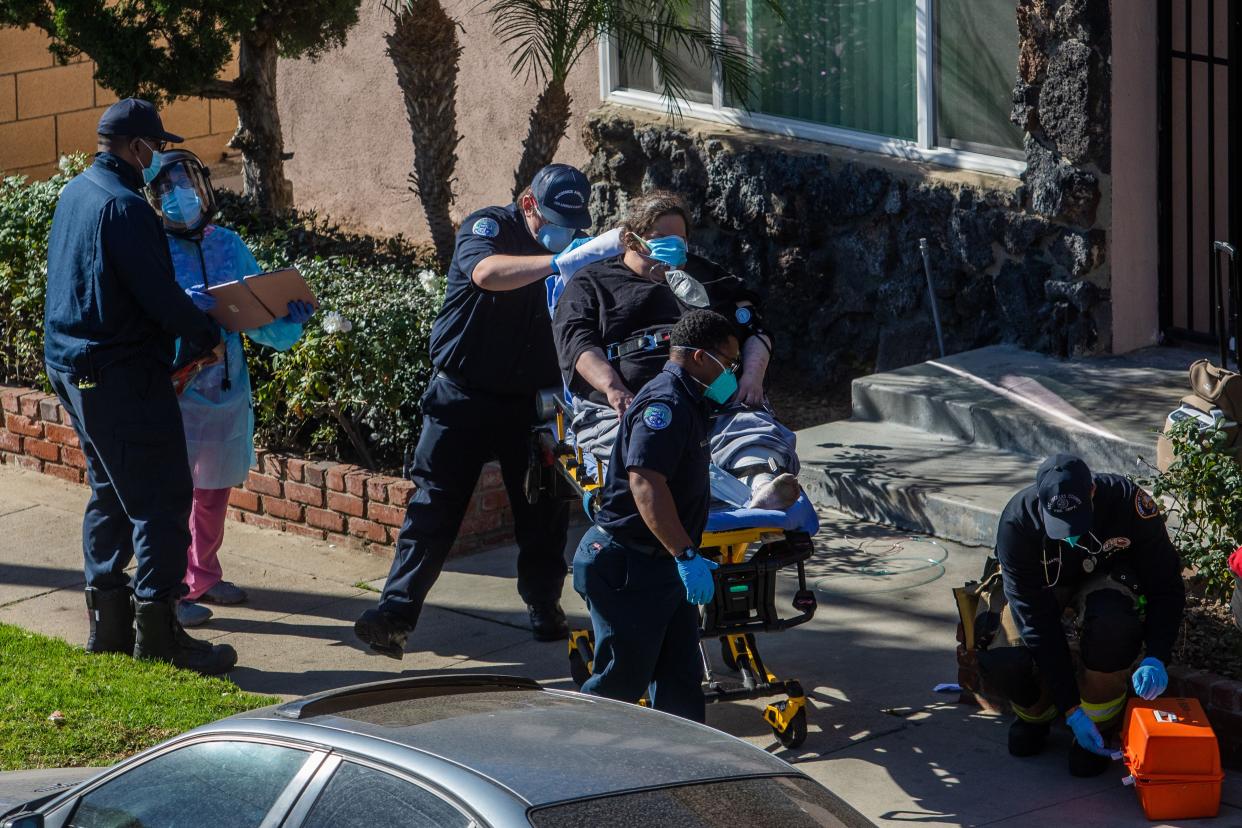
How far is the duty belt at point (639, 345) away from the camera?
6.30 metres

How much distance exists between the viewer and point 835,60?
10.3 m

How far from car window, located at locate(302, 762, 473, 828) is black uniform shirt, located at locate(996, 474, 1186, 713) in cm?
283

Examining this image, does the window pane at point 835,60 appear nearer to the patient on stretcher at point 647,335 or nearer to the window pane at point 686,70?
the window pane at point 686,70

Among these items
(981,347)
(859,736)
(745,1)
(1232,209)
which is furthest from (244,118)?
(859,736)

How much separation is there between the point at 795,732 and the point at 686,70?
6317 millimetres

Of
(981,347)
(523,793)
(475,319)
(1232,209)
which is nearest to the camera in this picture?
(523,793)

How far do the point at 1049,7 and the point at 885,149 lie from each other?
1443 millimetres

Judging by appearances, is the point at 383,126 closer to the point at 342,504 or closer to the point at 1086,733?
the point at 342,504

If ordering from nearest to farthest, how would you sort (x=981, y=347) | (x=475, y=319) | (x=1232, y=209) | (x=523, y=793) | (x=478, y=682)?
(x=523, y=793)
(x=478, y=682)
(x=475, y=319)
(x=1232, y=209)
(x=981, y=347)

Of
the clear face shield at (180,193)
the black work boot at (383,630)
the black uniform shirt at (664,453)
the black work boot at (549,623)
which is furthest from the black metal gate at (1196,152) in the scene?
the clear face shield at (180,193)

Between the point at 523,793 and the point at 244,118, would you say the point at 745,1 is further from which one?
the point at 523,793

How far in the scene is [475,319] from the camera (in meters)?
6.70

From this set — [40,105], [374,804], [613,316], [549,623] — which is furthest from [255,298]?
[40,105]

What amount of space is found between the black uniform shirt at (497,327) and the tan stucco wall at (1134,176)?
3.55 m
